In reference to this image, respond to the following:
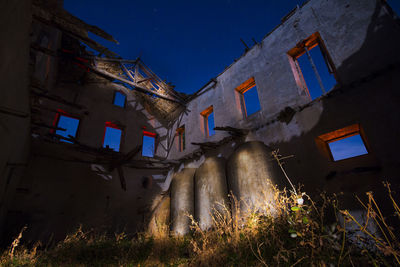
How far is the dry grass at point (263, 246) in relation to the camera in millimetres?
2381

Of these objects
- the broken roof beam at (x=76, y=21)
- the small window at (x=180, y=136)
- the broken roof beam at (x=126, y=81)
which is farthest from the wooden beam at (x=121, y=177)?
the broken roof beam at (x=76, y=21)

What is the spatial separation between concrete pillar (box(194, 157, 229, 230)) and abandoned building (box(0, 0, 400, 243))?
0.05 meters

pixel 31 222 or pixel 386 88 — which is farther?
pixel 31 222

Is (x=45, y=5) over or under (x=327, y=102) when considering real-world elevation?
over

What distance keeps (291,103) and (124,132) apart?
10.3 meters

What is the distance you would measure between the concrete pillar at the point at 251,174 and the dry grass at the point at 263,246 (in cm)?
159

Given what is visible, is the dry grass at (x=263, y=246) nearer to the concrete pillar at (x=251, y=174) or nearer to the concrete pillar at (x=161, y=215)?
the concrete pillar at (x=251, y=174)

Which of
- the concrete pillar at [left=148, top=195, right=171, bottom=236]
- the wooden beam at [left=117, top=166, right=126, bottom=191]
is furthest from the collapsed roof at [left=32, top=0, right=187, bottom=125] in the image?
the concrete pillar at [left=148, top=195, right=171, bottom=236]

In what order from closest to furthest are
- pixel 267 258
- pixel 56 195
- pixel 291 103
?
1. pixel 267 258
2. pixel 291 103
3. pixel 56 195

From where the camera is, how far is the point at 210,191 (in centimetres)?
778

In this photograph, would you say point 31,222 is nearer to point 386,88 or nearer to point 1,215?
point 1,215

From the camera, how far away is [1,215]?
614cm

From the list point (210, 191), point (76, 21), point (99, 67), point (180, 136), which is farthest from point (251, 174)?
point (99, 67)

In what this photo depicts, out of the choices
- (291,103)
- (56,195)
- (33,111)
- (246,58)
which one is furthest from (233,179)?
(56,195)
